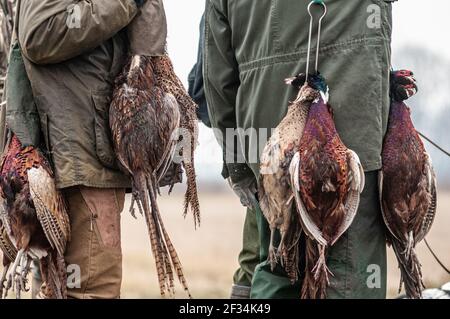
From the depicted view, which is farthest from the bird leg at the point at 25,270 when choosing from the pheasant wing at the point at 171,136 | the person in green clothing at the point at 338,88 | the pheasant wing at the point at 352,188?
the pheasant wing at the point at 352,188

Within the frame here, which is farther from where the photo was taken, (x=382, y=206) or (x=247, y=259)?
(x=247, y=259)

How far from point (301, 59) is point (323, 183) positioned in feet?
1.55

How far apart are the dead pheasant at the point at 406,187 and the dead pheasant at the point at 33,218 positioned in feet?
3.90

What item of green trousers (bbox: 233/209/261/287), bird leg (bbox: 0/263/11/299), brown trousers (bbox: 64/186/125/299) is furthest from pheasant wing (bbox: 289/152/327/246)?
green trousers (bbox: 233/209/261/287)

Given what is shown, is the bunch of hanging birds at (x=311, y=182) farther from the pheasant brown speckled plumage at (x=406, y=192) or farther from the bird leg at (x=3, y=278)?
the bird leg at (x=3, y=278)

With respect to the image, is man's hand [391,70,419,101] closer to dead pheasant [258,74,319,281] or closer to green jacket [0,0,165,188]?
dead pheasant [258,74,319,281]

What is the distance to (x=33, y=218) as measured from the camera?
134 inches

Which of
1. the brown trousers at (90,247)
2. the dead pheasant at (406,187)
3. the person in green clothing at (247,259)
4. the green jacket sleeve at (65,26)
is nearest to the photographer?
the dead pheasant at (406,187)

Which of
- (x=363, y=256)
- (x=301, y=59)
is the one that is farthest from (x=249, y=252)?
(x=301, y=59)

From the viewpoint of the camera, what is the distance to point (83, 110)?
11.4 feet

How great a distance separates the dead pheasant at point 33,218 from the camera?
3383 mm

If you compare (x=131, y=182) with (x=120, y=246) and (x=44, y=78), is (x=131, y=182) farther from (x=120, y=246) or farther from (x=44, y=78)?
(x=44, y=78)

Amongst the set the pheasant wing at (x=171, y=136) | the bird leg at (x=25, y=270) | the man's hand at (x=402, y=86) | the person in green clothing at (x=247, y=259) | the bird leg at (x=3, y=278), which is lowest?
the person in green clothing at (x=247, y=259)

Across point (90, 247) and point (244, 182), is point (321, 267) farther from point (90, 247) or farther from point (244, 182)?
point (90, 247)
